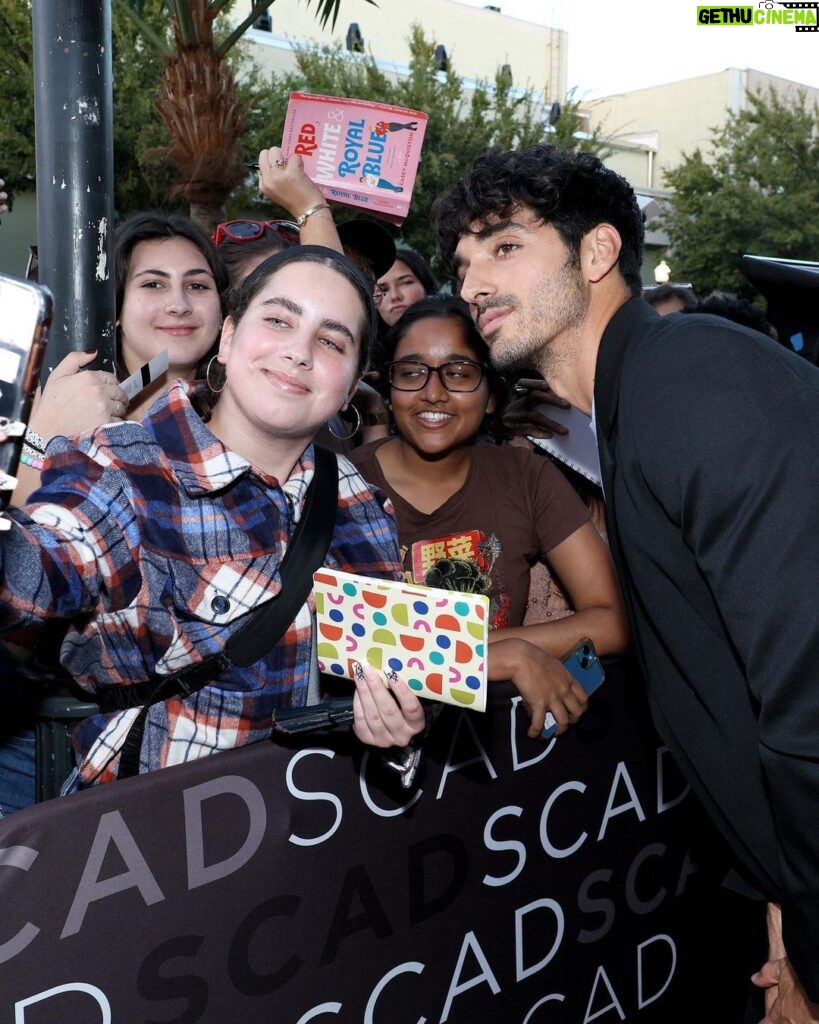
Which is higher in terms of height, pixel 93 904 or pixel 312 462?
pixel 312 462

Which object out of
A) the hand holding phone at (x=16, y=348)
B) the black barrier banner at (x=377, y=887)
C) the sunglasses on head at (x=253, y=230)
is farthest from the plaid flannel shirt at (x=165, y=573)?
the sunglasses on head at (x=253, y=230)

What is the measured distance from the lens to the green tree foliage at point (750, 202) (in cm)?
2689

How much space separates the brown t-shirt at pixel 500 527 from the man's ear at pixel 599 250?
0.84m

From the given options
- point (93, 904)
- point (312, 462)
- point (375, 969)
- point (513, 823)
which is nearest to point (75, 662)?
point (93, 904)

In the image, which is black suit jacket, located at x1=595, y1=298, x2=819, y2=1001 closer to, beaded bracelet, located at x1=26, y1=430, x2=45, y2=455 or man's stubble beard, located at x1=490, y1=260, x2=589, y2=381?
man's stubble beard, located at x1=490, y1=260, x2=589, y2=381

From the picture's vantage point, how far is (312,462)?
228 cm

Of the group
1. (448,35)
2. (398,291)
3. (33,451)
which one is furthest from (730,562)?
(448,35)

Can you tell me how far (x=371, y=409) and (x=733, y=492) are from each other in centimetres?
269

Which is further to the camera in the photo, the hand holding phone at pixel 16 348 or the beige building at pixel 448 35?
the beige building at pixel 448 35

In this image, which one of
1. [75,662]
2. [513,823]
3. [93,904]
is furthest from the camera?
[513,823]

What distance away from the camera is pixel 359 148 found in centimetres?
328

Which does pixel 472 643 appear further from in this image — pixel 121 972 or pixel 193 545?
pixel 121 972

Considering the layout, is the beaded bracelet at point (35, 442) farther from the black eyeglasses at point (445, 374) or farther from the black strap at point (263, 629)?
the black eyeglasses at point (445, 374)

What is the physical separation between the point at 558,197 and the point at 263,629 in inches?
49.7
